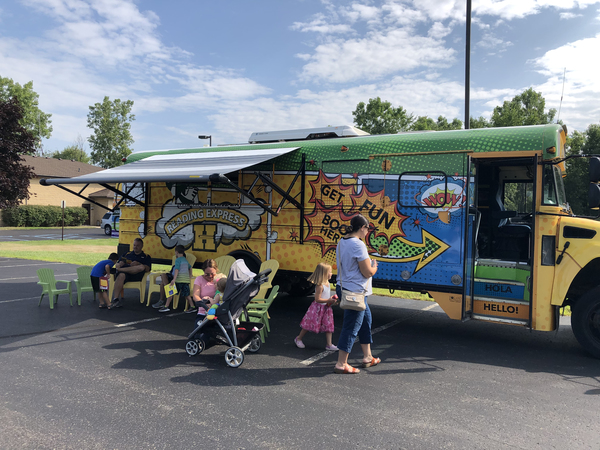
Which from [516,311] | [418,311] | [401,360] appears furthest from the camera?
[418,311]

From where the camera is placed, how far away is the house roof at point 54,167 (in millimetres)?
46594

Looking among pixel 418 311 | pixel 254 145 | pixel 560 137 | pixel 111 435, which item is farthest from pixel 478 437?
pixel 254 145

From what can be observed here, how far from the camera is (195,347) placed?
5711 millimetres

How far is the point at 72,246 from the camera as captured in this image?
22.8m

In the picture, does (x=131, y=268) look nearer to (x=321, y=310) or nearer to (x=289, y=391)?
(x=321, y=310)

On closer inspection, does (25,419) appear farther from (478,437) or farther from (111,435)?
(478,437)

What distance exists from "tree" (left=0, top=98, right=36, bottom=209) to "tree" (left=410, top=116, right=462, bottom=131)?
31.8m

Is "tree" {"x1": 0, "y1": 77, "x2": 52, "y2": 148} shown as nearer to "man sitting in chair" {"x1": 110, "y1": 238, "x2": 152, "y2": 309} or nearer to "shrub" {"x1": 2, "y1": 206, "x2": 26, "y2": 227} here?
"shrub" {"x1": 2, "y1": 206, "x2": 26, "y2": 227}

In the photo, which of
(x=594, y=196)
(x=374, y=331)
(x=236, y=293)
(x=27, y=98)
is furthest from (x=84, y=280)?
(x=27, y=98)

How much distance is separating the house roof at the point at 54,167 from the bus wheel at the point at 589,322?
4851cm

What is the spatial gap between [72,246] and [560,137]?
2258cm

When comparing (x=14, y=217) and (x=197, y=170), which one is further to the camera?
(x=14, y=217)

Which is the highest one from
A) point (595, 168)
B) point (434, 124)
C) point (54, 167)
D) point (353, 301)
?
point (434, 124)

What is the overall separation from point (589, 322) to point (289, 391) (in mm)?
4075
